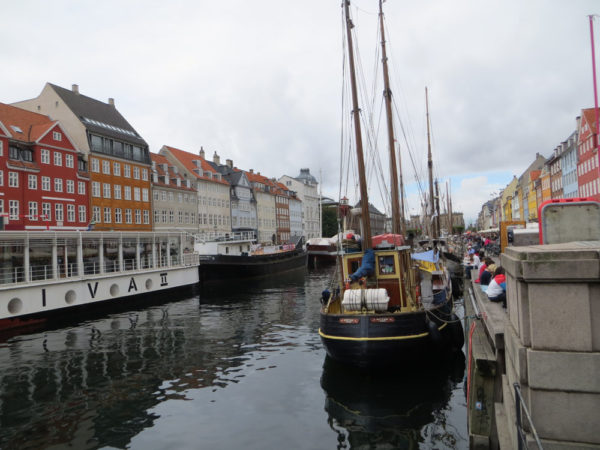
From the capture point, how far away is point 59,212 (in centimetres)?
4638

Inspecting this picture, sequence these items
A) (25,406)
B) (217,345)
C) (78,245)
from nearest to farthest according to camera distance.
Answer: (25,406)
(217,345)
(78,245)

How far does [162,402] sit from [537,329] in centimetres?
980

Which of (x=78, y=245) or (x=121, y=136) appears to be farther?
(x=121, y=136)

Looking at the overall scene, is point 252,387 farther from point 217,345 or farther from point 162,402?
point 217,345

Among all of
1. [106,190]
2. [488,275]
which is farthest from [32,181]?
[488,275]

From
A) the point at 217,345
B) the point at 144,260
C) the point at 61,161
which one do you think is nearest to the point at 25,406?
the point at 217,345

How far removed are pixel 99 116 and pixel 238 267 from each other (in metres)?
27.6

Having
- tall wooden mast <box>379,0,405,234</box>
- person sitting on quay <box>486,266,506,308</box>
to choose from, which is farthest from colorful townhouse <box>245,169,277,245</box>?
person sitting on quay <box>486,266,506,308</box>

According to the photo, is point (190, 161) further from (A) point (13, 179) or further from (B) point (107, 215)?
(A) point (13, 179)

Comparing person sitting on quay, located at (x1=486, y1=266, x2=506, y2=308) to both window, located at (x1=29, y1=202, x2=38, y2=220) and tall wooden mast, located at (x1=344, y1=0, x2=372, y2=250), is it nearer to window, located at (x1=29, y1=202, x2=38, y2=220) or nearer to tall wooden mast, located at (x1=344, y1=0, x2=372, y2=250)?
tall wooden mast, located at (x1=344, y1=0, x2=372, y2=250)

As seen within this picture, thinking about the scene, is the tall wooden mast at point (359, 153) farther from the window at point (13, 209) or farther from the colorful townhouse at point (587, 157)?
the colorful townhouse at point (587, 157)

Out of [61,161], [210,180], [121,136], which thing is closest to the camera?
[61,161]

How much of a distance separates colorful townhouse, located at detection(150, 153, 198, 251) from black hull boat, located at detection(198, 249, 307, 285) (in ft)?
46.7

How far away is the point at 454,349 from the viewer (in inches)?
628
